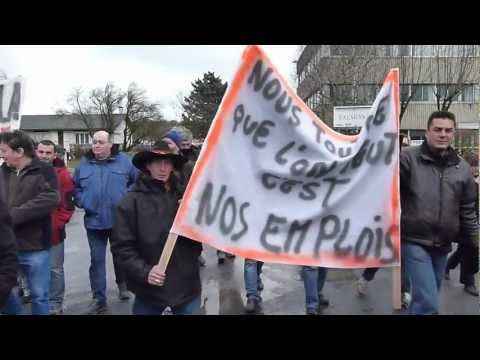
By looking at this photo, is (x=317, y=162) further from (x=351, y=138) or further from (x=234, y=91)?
(x=234, y=91)

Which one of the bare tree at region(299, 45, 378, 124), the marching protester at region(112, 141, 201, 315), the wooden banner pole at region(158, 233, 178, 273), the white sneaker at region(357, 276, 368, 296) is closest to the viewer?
the wooden banner pole at region(158, 233, 178, 273)

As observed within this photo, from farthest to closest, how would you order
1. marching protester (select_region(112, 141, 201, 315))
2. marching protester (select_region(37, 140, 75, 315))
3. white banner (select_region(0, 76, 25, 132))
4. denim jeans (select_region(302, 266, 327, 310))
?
marching protester (select_region(37, 140, 75, 315)) → white banner (select_region(0, 76, 25, 132)) → denim jeans (select_region(302, 266, 327, 310)) → marching protester (select_region(112, 141, 201, 315))

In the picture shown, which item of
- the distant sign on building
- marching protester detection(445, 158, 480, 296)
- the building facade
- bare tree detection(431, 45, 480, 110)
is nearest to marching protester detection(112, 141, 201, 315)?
marching protester detection(445, 158, 480, 296)

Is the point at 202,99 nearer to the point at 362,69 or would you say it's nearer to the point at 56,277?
A: the point at 362,69

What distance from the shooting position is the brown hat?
3.01 metres

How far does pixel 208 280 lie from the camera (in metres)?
6.11

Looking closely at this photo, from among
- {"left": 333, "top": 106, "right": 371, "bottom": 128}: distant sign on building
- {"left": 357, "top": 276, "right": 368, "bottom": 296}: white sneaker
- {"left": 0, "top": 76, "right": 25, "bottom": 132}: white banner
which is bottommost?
{"left": 357, "top": 276, "right": 368, "bottom": 296}: white sneaker

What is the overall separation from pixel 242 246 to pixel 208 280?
333 cm

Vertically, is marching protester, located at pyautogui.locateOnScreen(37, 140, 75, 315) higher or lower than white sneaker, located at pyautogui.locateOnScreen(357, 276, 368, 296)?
higher

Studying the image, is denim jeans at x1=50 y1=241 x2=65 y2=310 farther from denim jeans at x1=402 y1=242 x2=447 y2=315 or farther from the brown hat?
denim jeans at x1=402 y1=242 x2=447 y2=315

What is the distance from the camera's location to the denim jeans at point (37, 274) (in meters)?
3.81

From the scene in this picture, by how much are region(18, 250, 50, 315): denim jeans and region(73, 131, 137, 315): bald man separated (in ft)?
3.12

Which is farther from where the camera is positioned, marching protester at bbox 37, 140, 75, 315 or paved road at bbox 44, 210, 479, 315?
paved road at bbox 44, 210, 479, 315

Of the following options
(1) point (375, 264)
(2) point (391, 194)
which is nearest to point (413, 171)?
(2) point (391, 194)
